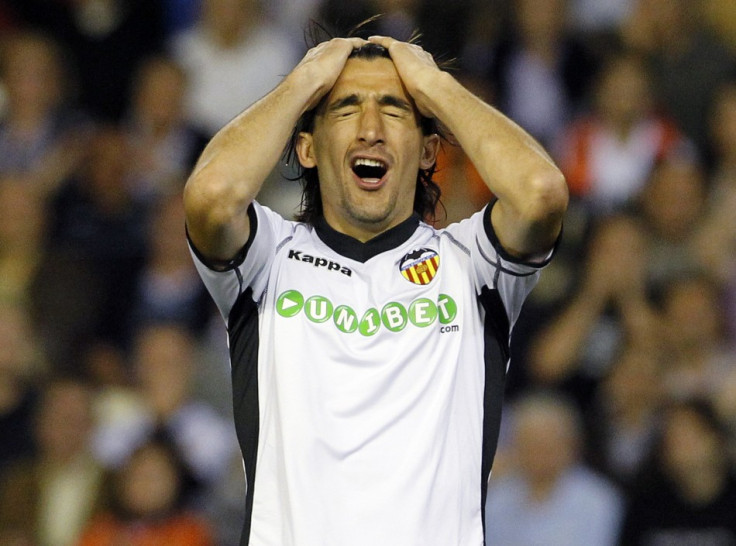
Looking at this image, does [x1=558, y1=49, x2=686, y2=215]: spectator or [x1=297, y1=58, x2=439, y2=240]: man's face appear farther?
[x1=558, y1=49, x2=686, y2=215]: spectator

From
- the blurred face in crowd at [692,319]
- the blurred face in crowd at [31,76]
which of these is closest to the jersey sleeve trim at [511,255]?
the blurred face in crowd at [692,319]

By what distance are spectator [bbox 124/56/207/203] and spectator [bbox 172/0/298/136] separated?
0.08 m

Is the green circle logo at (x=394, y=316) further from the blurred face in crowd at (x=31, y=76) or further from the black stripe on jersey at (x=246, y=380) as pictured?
the blurred face in crowd at (x=31, y=76)

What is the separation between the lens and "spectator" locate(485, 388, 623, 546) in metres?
6.18

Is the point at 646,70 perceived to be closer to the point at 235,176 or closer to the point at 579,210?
the point at 579,210

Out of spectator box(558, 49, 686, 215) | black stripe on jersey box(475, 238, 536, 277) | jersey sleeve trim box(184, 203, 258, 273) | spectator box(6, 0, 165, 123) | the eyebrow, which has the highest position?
spectator box(6, 0, 165, 123)

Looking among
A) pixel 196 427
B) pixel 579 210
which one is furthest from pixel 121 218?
pixel 579 210

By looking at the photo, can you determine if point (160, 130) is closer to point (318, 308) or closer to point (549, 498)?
point (549, 498)

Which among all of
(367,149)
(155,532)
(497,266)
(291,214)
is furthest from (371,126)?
(155,532)

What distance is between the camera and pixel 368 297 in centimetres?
356

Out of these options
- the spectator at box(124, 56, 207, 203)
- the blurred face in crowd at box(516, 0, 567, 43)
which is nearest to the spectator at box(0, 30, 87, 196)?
the spectator at box(124, 56, 207, 203)

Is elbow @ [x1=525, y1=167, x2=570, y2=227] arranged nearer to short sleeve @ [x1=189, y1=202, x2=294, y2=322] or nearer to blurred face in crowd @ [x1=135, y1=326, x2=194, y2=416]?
short sleeve @ [x1=189, y1=202, x2=294, y2=322]

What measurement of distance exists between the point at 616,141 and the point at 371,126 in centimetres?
390

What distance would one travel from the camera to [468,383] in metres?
3.49
